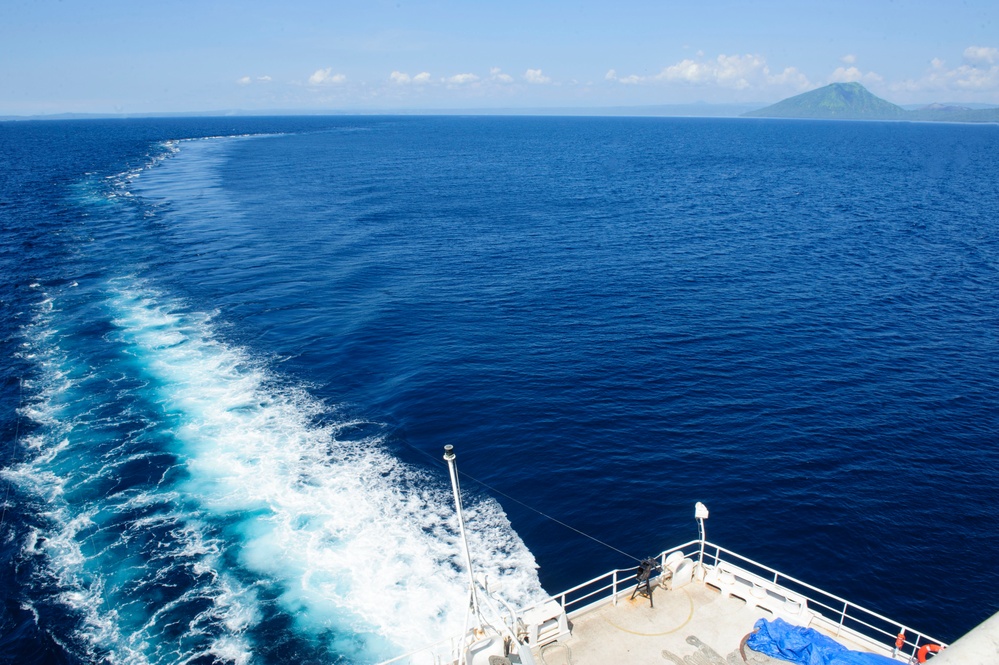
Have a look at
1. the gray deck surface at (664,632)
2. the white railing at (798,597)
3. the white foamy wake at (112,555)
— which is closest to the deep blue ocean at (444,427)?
the white foamy wake at (112,555)

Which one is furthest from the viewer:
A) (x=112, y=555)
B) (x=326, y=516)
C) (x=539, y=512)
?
(x=539, y=512)

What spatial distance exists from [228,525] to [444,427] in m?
18.7

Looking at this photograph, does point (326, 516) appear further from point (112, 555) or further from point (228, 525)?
point (112, 555)

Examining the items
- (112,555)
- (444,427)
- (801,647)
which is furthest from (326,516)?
(801,647)

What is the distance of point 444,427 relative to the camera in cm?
5209

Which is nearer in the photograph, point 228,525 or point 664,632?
point 664,632

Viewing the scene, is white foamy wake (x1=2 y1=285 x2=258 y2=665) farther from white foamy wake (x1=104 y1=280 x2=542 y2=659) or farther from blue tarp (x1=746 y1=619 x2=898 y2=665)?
blue tarp (x1=746 y1=619 x2=898 y2=665)

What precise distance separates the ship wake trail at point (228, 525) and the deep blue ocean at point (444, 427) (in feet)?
0.69

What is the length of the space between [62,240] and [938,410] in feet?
428

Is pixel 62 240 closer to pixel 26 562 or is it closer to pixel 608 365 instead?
pixel 26 562

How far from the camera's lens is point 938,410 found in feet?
178

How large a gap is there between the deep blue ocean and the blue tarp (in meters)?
13.8

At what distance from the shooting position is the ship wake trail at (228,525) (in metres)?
33.1

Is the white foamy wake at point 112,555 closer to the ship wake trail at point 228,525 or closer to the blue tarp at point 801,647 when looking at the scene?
the ship wake trail at point 228,525
